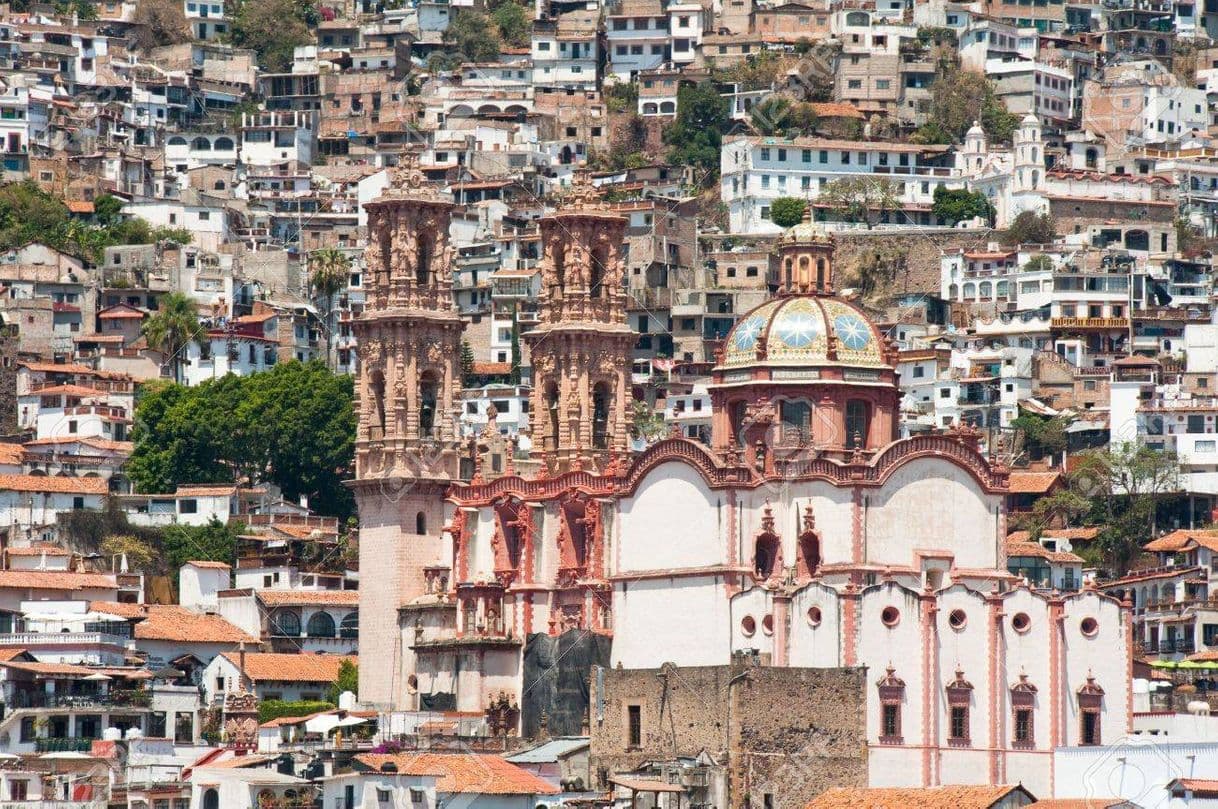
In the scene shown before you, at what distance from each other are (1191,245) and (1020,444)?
30.3m

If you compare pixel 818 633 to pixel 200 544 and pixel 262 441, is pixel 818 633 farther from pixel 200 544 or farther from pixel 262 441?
pixel 262 441

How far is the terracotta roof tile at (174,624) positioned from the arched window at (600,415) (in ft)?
49.9

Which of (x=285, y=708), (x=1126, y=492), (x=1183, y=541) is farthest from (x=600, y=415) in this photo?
(x=1126, y=492)

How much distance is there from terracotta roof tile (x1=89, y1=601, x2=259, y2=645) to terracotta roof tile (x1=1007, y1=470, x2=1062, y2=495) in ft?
105

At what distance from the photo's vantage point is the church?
9894 cm

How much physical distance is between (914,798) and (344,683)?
33916 mm

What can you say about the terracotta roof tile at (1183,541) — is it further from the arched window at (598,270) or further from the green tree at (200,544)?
the green tree at (200,544)

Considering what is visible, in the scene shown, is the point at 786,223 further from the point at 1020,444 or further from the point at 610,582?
the point at 610,582

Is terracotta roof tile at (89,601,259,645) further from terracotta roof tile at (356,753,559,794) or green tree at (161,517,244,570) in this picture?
terracotta roof tile at (356,753,559,794)

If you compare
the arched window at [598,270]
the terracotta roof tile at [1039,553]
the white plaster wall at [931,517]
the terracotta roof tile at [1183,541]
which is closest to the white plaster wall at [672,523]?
the white plaster wall at [931,517]

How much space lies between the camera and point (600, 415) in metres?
118

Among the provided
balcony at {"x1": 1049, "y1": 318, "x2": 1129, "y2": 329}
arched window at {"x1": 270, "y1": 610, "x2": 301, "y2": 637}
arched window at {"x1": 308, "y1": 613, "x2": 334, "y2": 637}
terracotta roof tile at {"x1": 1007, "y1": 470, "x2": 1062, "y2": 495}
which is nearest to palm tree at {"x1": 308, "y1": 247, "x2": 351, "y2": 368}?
balcony at {"x1": 1049, "y1": 318, "x2": 1129, "y2": 329}

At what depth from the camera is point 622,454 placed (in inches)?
4560

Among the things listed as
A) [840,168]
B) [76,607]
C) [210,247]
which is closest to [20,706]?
[76,607]
